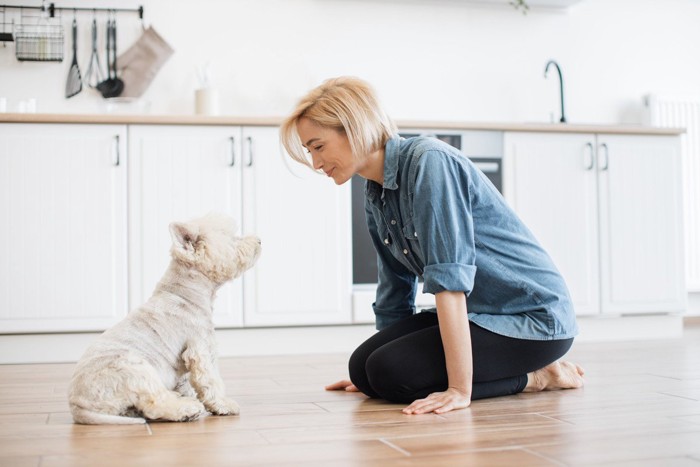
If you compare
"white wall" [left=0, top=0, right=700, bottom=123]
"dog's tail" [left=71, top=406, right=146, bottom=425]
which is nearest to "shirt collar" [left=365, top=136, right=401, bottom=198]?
"dog's tail" [left=71, top=406, right=146, bottom=425]

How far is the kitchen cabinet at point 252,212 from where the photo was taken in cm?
356

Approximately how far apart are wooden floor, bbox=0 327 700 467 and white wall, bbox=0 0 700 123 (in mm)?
2093

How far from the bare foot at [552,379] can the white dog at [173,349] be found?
2.75 feet

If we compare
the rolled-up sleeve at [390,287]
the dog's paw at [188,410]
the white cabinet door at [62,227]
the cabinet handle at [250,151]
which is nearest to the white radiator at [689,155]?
the cabinet handle at [250,151]

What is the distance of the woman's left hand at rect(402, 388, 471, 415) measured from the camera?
1.94 m

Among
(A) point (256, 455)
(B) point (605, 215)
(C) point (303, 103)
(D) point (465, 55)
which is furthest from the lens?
(D) point (465, 55)

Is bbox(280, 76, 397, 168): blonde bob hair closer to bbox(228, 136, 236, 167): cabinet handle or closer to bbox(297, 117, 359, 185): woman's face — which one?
bbox(297, 117, 359, 185): woman's face

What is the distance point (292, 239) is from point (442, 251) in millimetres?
1832

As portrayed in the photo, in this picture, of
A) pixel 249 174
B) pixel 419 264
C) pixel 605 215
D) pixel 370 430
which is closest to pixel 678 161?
pixel 605 215

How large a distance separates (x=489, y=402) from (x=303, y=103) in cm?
90

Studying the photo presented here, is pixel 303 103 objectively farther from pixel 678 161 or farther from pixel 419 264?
pixel 678 161

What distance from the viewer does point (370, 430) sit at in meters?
1.76

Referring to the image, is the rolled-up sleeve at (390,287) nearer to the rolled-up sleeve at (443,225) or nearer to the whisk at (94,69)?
the rolled-up sleeve at (443,225)

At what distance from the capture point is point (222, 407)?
197cm
